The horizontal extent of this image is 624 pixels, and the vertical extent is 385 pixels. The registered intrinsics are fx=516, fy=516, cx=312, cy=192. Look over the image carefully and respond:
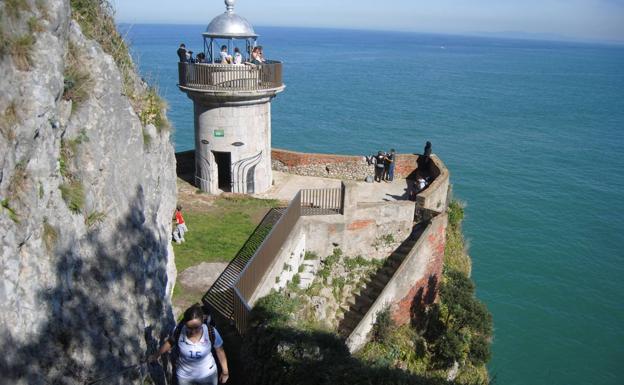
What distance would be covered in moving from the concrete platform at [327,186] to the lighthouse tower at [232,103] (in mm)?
846

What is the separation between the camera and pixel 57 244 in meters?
5.55

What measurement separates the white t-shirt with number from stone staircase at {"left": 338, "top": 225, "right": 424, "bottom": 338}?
845 centimetres

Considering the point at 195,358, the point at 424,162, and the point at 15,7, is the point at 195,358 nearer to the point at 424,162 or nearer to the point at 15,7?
the point at 15,7

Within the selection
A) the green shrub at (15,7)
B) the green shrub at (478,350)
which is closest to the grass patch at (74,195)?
the green shrub at (15,7)

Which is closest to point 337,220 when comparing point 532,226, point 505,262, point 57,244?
point 57,244

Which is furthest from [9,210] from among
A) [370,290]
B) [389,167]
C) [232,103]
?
[389,167]

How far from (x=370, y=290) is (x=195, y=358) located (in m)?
10.2

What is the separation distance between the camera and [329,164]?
20.7 metres

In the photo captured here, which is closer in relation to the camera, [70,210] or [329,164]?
[70,210]

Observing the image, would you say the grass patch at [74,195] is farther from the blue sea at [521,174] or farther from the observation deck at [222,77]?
the observation deck at [222,77]

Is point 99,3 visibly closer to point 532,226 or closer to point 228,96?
point 228,96

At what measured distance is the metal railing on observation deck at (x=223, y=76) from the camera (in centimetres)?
1611

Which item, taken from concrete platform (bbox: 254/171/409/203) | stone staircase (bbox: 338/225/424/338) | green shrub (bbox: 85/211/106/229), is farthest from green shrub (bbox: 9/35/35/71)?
concrete platform (bbox: 254/171/409/203)

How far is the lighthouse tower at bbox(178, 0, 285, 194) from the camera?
16250mm
